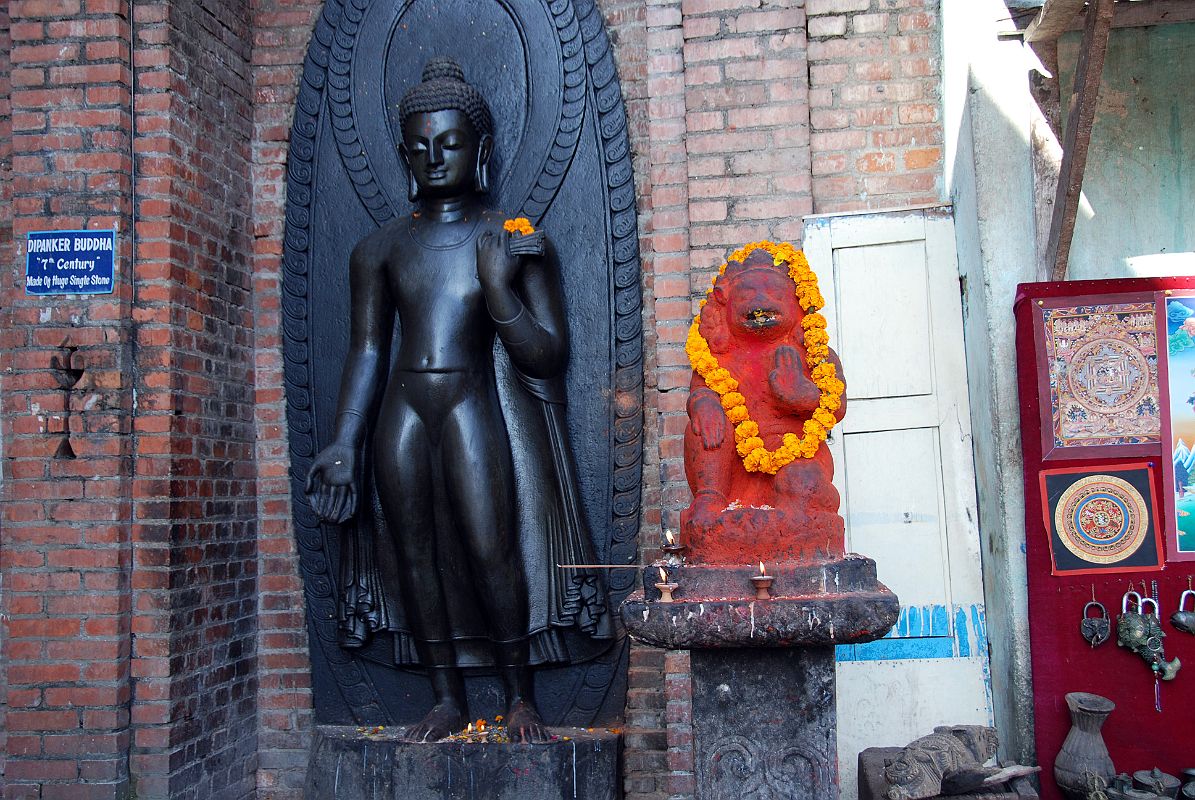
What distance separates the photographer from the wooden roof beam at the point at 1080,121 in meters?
3.55

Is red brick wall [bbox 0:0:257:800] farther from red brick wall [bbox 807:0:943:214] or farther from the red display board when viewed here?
the red display board

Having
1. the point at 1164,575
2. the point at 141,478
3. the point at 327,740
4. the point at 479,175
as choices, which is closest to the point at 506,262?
the point at 479,175

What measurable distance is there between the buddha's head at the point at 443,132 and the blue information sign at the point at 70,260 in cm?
117

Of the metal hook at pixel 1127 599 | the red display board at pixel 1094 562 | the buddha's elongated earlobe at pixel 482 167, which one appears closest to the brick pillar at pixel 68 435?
the buddha's elongated earlobe at pixel 482 167

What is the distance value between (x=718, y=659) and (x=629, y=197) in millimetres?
2008

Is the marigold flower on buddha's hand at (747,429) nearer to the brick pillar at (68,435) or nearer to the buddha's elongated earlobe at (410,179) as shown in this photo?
the buddha's elongated earlobe at (410,179)

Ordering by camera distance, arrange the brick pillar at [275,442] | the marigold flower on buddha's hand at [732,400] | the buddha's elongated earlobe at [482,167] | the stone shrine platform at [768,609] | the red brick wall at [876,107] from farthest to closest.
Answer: the brick pillar at [275,442] < the buddha's elongated earlobe at [482,167] < the red brick wall at [876,107] < the marigold flower on buddha's hand at [732,400] < the stone shrine platform at [768,609]

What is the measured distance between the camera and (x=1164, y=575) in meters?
3.69

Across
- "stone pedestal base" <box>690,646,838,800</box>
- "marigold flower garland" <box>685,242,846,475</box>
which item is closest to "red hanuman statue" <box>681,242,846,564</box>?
"marigold flower garland" <box>685,242,846,475</box>

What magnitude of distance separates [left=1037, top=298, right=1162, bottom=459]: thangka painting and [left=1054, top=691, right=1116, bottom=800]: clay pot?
817mm

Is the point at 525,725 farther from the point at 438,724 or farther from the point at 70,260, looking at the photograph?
the point at 70,260

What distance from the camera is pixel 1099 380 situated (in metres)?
3.76

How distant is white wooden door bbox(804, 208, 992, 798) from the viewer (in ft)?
13.3

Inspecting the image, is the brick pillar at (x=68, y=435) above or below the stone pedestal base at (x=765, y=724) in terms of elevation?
above
